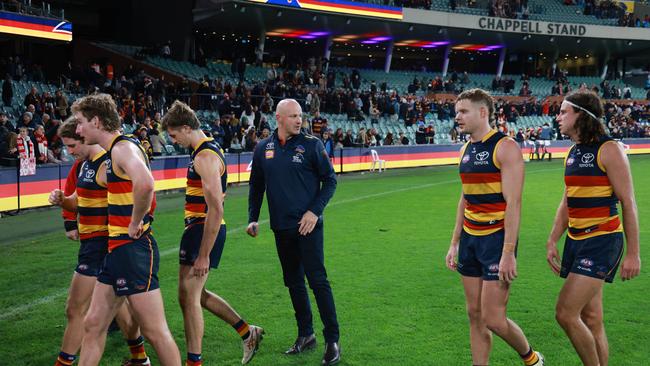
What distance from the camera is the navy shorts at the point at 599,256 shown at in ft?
15.6

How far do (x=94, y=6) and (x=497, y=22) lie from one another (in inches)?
1010

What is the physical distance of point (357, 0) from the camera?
4209cm

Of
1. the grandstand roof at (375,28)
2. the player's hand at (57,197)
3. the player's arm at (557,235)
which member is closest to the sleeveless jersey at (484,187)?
the player's arm at (557,235)

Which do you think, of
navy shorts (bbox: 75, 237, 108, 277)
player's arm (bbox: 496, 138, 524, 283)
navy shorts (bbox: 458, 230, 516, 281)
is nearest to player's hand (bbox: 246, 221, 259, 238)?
navy shorts (bbox: 75, 237, 108, 277)

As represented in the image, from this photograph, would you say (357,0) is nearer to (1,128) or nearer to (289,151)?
(1,128)

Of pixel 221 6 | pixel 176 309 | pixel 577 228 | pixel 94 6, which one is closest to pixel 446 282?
pixel 176 309

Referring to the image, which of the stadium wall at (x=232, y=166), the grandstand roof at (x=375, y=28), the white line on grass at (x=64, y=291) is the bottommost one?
the white line on grass at (x=64, y=291)

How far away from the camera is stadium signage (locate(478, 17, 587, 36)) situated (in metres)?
47.5

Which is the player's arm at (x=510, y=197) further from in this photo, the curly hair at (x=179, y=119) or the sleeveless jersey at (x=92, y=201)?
the sleeveless jersey at (x=92, y=201)

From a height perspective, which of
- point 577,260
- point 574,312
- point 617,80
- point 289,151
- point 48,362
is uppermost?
point 617,80

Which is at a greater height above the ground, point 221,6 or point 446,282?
point 221,6

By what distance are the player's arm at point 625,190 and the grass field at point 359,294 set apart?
1.38 m

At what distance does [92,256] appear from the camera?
5219 mm

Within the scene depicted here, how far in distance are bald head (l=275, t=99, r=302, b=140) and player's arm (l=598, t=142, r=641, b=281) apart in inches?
93.6
